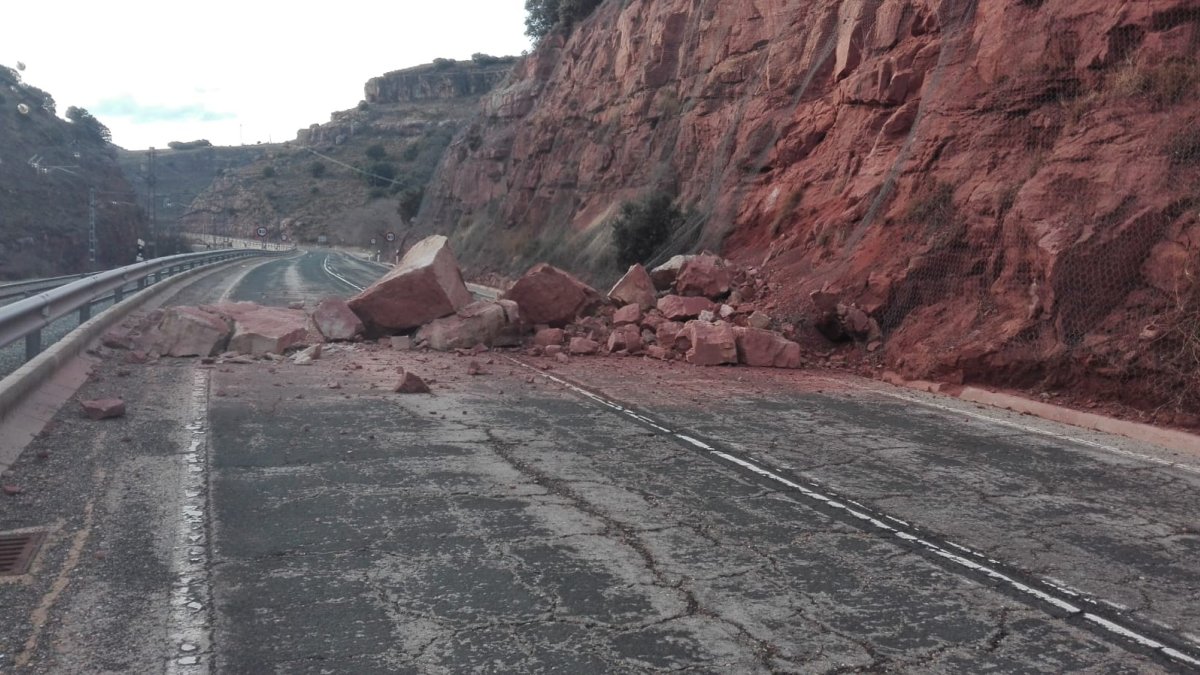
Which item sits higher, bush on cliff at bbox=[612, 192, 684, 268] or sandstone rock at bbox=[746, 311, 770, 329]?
bush on cliff at bbox=[612, 192, 684, 268]

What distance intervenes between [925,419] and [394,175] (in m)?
111

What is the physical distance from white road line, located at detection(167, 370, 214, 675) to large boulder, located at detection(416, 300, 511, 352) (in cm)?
749

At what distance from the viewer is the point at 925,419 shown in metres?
10.2

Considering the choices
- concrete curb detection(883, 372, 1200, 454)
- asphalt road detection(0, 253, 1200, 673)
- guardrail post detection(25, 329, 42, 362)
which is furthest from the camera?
guardrail post detection(25, 329, 42, 362)

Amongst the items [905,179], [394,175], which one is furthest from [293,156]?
[905,179]

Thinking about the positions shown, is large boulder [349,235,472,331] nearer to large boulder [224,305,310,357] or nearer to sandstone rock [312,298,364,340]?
sandstone rock [312,298,364,340]

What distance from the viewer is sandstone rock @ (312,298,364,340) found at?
15.5 metres

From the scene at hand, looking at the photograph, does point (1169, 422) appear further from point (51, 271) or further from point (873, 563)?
point (51, 271)

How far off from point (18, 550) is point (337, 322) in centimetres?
1025

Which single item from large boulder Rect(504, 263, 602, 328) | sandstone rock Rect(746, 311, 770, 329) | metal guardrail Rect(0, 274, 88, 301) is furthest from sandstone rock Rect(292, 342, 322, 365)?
metal guardrail Rect(0, 274, 88, 301)

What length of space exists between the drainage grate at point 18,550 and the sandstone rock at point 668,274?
13961mm

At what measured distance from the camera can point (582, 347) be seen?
49.4 feet

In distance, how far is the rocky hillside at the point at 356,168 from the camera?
113 metres

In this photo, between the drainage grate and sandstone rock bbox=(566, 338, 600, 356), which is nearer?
the drainage grate
